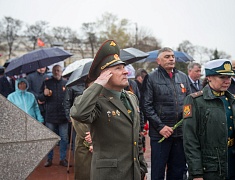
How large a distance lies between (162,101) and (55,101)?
296 cm

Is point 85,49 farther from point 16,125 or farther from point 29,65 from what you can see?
point 16,125

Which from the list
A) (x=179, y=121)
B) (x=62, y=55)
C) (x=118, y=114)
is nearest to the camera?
(x=118, y=114)

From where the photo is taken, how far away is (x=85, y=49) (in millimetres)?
50094

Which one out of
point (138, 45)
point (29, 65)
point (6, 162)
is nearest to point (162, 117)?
point (6, 162)

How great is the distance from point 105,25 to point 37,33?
10220 millimetres

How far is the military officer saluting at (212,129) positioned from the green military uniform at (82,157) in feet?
4.36

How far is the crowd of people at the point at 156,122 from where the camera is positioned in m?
2.75

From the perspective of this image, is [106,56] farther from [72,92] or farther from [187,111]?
[72,92]

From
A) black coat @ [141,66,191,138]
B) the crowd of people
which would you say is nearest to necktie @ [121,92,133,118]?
the crowd of people

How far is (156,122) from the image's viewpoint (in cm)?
459

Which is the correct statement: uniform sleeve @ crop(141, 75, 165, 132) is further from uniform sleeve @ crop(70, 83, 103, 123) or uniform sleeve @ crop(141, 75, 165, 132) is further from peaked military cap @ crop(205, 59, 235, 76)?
uniform sleeve @ crop(70, 83, 103, 123)

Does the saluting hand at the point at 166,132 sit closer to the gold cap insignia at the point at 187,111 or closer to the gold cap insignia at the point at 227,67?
the gold cap insignia at the point at 187,111

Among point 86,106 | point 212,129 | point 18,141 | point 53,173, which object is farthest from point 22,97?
point 212,129

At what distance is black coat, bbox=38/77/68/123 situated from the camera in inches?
267
